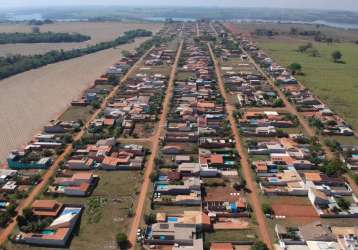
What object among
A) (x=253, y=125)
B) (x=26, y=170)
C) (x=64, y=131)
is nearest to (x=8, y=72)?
(x=64, y=131)

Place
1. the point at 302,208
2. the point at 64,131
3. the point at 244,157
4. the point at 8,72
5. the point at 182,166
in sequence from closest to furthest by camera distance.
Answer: the point at 302,208 → the point at 182,166 → the point at 244,157 → the point at 64,131 → the point at 8,72

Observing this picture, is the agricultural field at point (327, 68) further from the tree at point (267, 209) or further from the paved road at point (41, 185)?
the paved road at point (41, 185)

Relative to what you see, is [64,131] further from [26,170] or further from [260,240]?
[260,240]

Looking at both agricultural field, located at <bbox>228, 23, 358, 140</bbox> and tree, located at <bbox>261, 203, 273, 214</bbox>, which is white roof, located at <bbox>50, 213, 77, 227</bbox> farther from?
agricultural field, located at <bbox>228, 23, 358, 140</bbox>

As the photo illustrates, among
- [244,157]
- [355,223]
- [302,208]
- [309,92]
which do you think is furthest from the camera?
[309,92]

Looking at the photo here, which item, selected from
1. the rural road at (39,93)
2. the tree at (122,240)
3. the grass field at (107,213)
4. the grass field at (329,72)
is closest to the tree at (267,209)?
the grass field at (107,213)

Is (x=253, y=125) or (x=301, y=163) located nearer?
(x=301, y=163)
